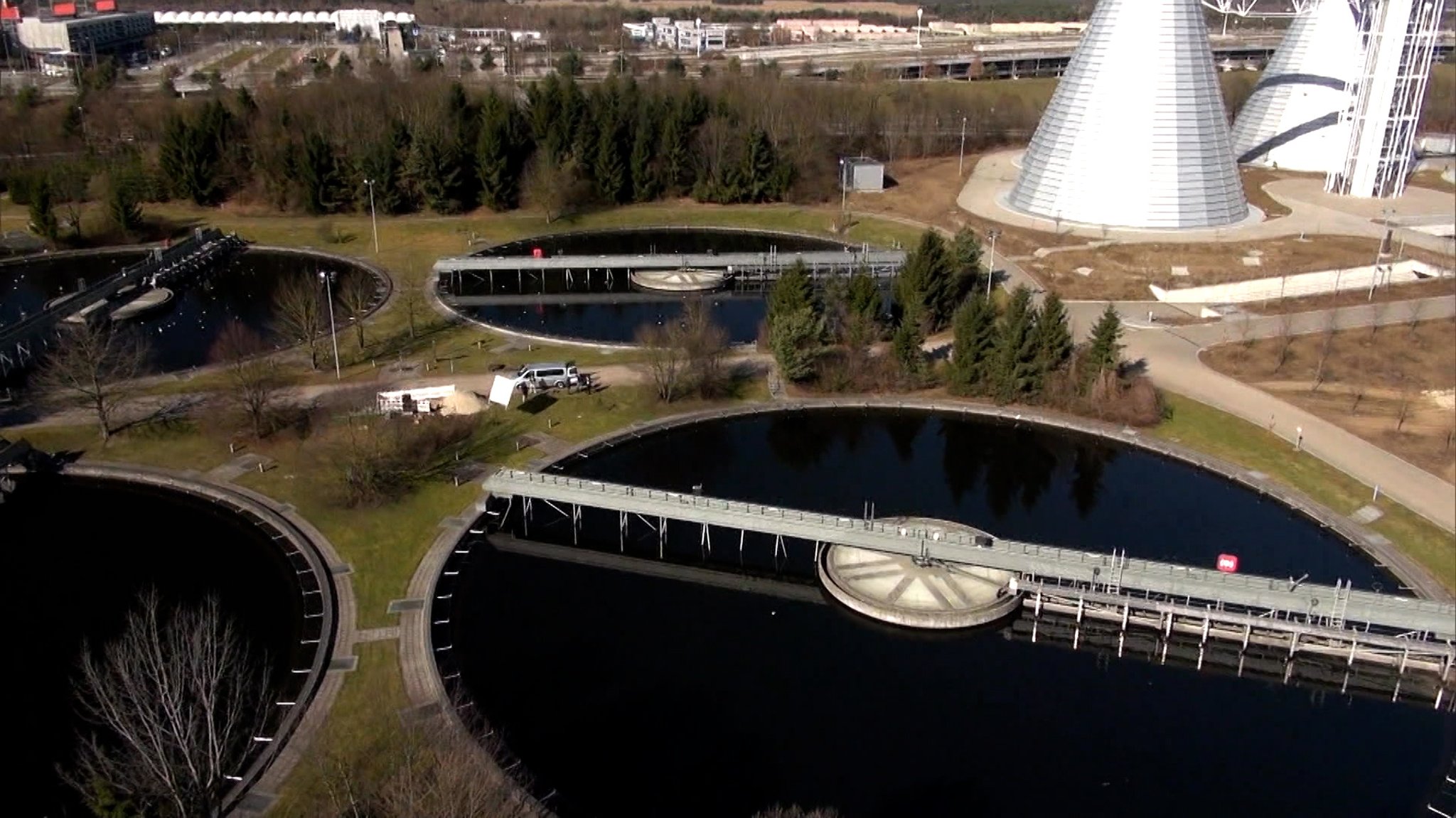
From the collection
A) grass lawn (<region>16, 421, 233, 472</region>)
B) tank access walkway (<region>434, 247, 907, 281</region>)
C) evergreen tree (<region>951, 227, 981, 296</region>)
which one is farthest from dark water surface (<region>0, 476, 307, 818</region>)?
evergreen tree (<region>951, 227, 981, 296</region>)

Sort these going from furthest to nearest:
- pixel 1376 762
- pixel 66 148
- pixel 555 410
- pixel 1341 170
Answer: pixel 66 148 → pixel 1341 170 → pixel 555 410 → pixel 1376 762

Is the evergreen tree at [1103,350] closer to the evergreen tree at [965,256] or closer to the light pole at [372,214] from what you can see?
the evergreen tree at [965,256]

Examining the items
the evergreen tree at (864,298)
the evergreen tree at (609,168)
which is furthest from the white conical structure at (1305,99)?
the evergreen tree at (609,168)

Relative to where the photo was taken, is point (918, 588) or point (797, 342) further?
point (797, 342)

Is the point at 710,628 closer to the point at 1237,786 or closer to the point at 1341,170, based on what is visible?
the point at 1237,786

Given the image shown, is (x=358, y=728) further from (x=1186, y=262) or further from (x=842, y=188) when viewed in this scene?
(x=842, y=188)

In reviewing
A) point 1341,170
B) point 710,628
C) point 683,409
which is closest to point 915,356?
point 683,409

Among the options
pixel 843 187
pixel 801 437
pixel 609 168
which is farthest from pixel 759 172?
pixel 801 437
